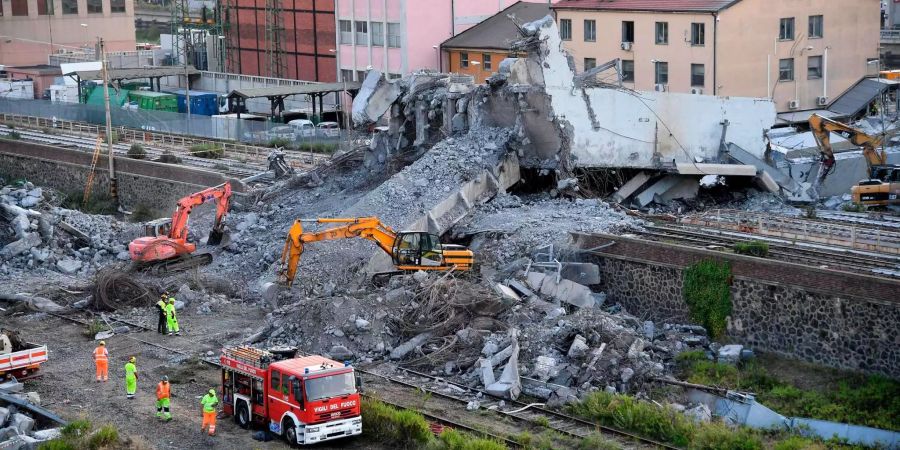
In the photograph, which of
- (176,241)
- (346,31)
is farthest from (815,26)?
(176,241)

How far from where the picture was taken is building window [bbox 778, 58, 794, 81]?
2135 inches

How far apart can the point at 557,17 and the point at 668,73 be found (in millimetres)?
7208

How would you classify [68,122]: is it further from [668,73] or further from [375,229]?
[375,229]

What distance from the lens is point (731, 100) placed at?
134 ft

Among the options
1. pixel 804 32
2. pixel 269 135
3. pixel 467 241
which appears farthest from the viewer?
pixel 269 135

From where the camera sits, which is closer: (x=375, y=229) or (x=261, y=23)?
(x=375, y=229)

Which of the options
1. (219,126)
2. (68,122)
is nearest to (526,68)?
(219,126)

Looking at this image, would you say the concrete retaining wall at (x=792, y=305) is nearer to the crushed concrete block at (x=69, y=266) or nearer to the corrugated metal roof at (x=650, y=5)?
the crushed concrete block at (x=69, y=266)

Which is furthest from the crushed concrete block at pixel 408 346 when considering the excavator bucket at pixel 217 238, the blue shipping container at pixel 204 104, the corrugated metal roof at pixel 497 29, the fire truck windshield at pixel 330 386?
the blue shipping container at pixel 204 104

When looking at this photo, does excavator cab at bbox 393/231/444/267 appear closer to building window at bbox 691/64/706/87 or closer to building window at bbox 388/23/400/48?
building window at bbox 691/64/706/87

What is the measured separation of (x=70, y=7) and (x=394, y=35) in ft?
106

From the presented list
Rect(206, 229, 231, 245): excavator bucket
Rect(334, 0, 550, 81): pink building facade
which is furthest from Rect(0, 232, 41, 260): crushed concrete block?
Rect(334, 0, 550, 81): pink building facade

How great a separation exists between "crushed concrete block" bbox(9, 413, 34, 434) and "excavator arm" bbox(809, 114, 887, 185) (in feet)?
86.0

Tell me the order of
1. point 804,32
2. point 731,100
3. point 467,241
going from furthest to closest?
1. point 804,32
2. point 731,100
3. point 467,241
